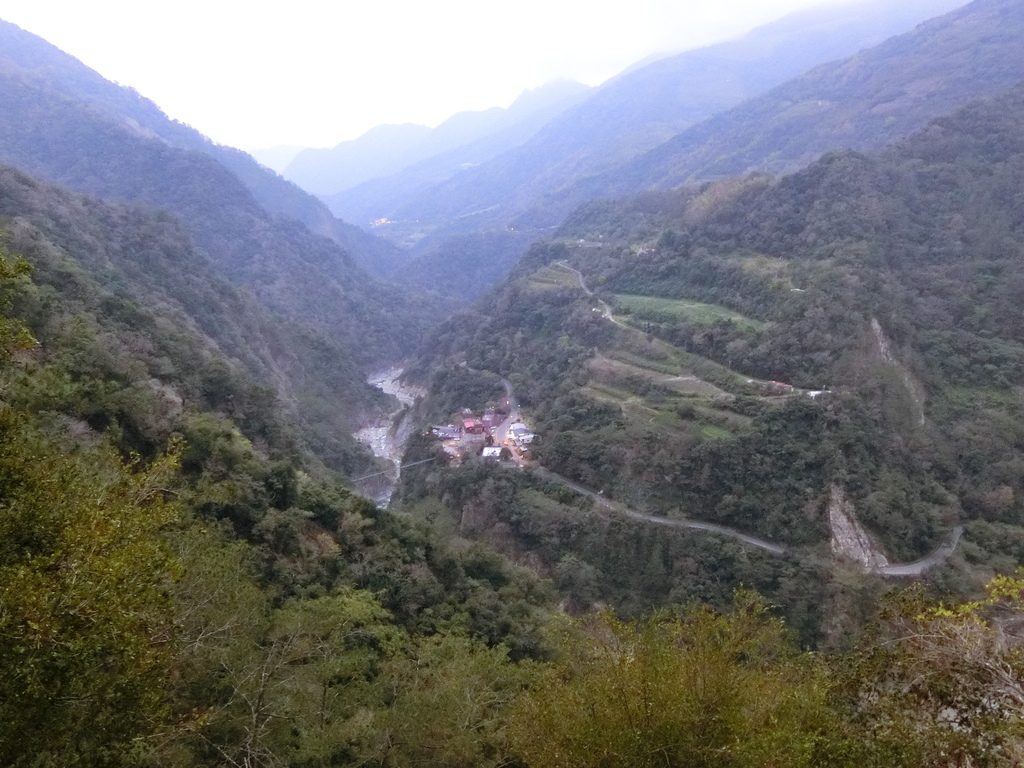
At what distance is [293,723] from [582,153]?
193 m

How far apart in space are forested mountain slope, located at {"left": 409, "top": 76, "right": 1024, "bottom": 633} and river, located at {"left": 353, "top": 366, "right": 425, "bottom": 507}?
362 centimetres

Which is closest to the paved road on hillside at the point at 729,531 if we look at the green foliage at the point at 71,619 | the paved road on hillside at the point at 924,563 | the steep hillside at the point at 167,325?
the paved road on hillside at the point at 924,563

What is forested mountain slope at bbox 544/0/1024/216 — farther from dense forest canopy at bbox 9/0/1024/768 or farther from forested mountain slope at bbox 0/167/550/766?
forested mountain slope at bbox 0/167/550/766

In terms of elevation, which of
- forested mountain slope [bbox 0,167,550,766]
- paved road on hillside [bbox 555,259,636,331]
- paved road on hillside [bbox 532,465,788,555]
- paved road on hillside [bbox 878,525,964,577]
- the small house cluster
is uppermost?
forested mountain slope [bbox 0,167,550,766]

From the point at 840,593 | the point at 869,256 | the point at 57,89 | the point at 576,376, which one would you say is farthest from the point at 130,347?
the point at 57,89

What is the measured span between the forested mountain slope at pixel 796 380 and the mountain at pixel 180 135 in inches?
3175

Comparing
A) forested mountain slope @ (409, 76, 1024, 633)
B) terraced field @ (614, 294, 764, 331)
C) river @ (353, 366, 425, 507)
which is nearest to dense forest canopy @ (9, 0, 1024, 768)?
forested mountain slope @ (409, 76, 1024, 633)

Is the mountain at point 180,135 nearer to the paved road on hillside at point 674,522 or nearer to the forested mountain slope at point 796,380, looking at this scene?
the forested mountain slope at point 796,380

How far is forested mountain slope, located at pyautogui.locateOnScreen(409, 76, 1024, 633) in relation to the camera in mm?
29859

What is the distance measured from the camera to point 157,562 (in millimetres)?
5152

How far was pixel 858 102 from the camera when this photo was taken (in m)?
95.6

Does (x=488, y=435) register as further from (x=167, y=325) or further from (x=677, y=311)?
(x=167, y=325)

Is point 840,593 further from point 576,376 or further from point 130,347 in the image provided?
point 130,347

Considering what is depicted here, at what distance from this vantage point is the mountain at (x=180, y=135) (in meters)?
105
